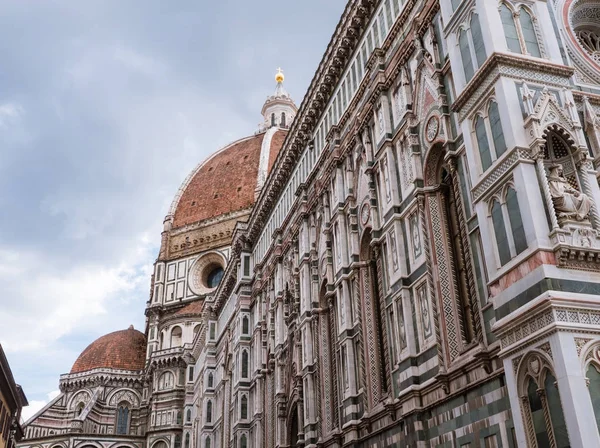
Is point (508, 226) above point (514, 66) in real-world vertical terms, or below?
below

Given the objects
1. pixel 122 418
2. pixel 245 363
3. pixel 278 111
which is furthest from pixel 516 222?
pixel 278 111

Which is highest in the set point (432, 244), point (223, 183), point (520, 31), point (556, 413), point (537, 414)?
point (223, 183)

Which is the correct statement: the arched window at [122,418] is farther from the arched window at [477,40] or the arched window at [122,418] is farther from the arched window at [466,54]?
the arched window at [477,40]

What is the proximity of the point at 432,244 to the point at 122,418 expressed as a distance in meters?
58.4

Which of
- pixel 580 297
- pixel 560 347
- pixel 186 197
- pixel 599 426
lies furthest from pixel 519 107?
pixel 186 197

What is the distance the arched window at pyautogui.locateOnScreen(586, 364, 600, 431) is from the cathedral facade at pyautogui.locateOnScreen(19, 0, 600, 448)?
0.8 inches

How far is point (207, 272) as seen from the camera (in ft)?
237

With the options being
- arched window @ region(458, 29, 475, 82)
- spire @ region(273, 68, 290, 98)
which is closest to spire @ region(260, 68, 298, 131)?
spire @ region(273, 68, 290, 98)

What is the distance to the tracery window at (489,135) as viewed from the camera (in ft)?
41.3

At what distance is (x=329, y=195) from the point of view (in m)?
25.0

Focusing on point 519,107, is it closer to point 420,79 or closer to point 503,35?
point 503,35

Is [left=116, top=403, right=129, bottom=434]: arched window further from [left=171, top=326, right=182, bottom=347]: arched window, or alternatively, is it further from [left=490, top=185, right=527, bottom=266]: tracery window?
[left=490, top=185, right=527, bottom=266]: tracery window

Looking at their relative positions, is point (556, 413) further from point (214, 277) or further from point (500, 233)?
point (214, 277)

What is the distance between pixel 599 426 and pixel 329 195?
16.1 meters
